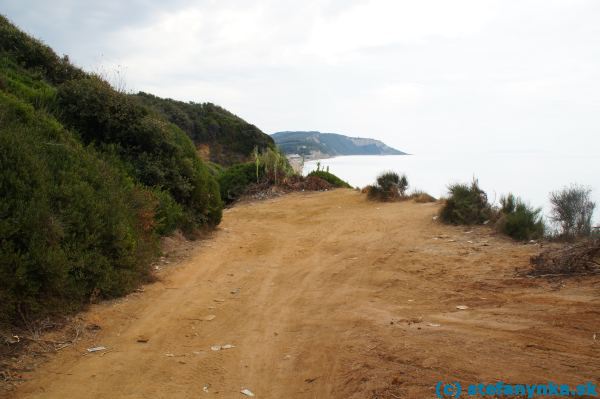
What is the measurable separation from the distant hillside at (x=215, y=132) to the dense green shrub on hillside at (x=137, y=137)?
110ft

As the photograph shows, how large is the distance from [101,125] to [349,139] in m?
47.1

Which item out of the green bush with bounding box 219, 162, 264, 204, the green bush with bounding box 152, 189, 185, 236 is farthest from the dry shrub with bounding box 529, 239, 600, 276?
the green bush with bounding box 219, 162, 264, 204

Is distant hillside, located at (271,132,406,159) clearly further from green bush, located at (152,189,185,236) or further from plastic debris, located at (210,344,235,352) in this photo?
plastic debris, located at (210,344,235,352)

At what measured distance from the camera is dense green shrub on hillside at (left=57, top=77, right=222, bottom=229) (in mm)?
9844

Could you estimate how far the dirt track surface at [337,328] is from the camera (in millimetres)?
4156

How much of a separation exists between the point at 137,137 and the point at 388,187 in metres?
10.3

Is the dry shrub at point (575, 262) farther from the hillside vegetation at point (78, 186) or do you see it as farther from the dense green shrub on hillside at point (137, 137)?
A: the dense green shrub on hillside at point (137, 137)

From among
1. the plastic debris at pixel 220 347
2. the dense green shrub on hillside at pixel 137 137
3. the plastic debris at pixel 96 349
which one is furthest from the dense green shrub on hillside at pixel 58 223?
the plastic debris at pixel 220 347

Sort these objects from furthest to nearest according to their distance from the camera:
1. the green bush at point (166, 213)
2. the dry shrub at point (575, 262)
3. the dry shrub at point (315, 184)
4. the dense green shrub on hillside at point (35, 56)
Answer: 1. the dry shrub at point (315, 184)
2. the dense green shrub on hillside at point (35, 56)
3. the green bush at point (166, 213)
4. the dry shrub at point (575, 262)

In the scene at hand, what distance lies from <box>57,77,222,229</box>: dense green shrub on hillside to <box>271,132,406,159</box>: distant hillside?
33.3 m

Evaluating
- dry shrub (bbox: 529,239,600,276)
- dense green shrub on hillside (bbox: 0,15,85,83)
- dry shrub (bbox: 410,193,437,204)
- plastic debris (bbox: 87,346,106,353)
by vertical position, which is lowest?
plastic debris (bbox: 87,346,106,353)

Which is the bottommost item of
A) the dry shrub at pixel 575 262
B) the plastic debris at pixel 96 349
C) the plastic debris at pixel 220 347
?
the plastic debris at pixel 96 349

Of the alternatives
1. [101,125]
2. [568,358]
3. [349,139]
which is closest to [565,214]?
[568,358]

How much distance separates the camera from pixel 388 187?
18.1 metres
